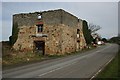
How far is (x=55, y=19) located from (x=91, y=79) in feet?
88.9

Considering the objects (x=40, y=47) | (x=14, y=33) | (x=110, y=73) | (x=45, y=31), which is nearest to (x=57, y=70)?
(x=110, y=73)

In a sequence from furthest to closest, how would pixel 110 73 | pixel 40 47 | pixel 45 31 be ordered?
pixel 40 47
pixel 45 31
pixel 110 73

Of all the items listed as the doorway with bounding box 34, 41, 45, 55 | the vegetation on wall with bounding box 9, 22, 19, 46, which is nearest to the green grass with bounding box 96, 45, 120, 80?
the doorway with bounding box 34, 41, 45, 55

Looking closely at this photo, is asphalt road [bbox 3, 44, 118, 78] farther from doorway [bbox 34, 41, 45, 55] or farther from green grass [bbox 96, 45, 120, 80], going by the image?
doorway [bbox 34, 41, 45, 55]

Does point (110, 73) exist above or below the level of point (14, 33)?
below

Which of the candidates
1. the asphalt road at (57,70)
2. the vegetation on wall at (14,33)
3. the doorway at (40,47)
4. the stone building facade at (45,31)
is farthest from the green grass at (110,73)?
the vegetation on wall at (14,33)

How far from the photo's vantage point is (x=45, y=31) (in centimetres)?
4059

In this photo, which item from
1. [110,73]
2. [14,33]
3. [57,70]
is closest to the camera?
[110,73]

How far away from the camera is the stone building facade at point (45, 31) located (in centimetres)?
4003

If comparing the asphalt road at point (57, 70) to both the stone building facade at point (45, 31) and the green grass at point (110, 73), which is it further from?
the stone building facade at point (45, 31)

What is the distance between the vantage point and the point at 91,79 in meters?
13.9

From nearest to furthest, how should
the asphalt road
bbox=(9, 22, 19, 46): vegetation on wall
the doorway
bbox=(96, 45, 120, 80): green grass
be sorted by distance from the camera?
bbox=(96, 45, 120, 80): green grass → the asphalt road → the doorway → bbox=(9, 22, 19, 46): vegetation on wall

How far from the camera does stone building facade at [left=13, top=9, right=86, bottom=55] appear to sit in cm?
4003

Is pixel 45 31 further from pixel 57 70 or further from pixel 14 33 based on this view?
pixel 57 70
